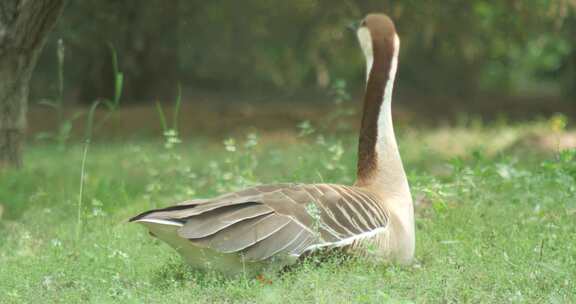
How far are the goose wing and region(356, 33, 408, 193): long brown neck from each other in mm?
371

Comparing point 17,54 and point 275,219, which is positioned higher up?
point 17,54

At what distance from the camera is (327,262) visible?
4.32 m

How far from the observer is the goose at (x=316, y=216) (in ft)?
13.4

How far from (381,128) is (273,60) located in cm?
802

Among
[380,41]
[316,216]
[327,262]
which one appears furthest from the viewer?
[380,41]

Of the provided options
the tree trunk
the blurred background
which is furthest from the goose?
the blurred background

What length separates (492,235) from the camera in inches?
203

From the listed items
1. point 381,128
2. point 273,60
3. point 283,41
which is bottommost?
point 273,60

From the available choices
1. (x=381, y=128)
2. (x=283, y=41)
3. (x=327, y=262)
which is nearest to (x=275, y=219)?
(x=327, y=262)

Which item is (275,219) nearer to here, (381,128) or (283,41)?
(381,128)

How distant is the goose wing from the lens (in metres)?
4.07

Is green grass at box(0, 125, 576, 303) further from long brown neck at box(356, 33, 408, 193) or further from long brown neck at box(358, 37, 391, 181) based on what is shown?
long brown neck at box(358, 37, 391, 181)

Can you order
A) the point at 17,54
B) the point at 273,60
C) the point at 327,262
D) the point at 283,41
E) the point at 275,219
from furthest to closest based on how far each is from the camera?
the point at 273,60, the point at 283,41, the point at 17,54, the point at 327,262, the point at 275,219

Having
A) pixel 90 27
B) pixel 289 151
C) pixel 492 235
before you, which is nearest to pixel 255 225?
pixel 492 235
